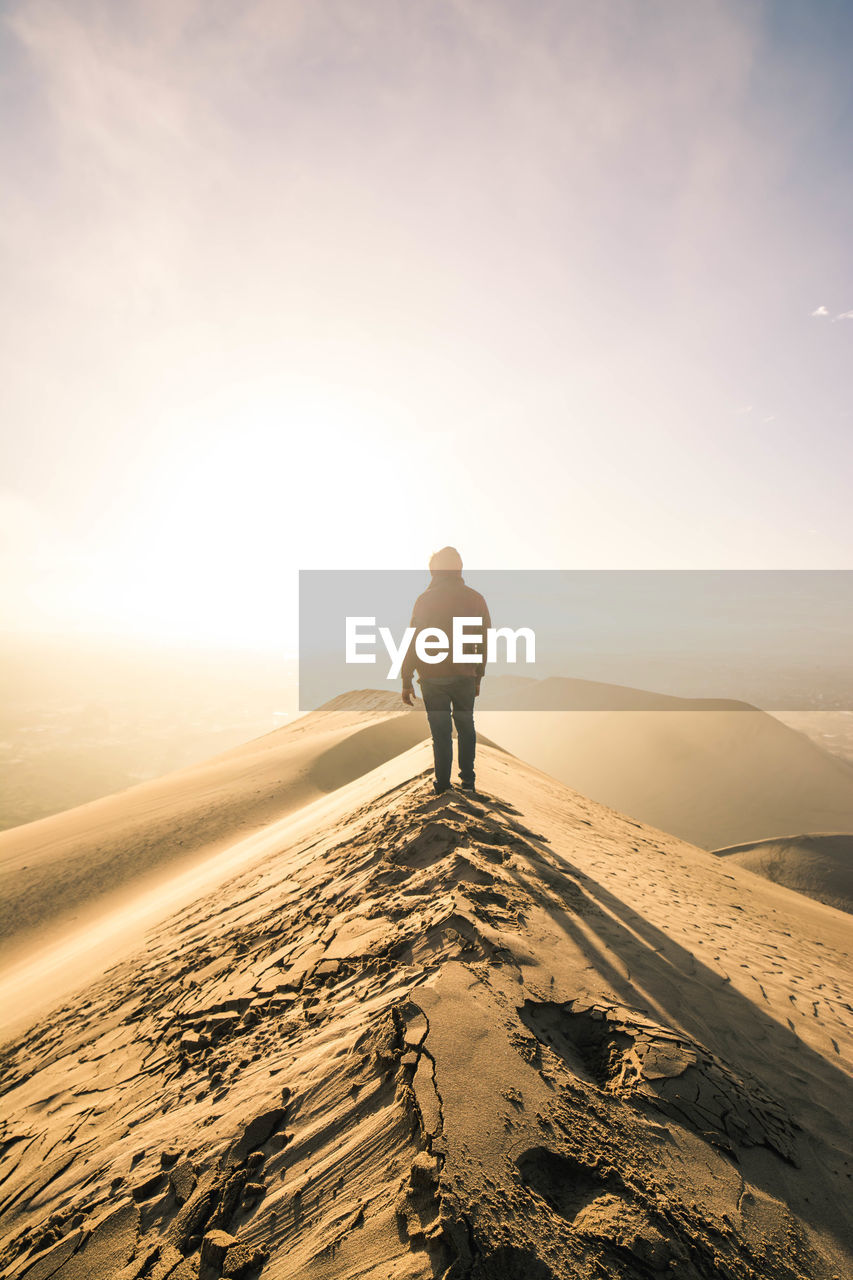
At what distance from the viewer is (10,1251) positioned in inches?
61.4

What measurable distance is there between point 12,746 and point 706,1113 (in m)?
86.7

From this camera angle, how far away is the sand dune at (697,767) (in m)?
18.9

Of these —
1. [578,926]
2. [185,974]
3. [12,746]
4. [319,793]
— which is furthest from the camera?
[12,746]

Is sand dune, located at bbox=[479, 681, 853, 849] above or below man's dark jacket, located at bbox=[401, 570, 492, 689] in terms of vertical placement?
below

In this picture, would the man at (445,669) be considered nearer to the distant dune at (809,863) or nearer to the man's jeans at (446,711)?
the man's jeans at (446,711)

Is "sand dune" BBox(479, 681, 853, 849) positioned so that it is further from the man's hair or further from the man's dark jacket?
the man's hair

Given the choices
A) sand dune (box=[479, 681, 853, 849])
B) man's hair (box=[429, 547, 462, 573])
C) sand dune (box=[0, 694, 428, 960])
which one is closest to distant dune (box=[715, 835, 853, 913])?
sand dune (box=[479, 681, 853, 849])

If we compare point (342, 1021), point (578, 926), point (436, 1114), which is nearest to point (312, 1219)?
point (436, 1114)

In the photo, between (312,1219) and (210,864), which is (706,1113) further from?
(210,864)

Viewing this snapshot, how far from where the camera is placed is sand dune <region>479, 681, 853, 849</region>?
18.9m

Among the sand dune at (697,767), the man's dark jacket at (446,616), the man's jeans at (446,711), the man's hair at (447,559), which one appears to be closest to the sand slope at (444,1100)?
the man's jeans at (446,711)

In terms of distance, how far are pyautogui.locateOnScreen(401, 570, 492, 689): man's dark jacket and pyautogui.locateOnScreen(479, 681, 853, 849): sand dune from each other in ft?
57.1

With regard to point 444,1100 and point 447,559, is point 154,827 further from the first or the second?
point 444,1100

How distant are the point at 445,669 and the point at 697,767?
22.4 meters
